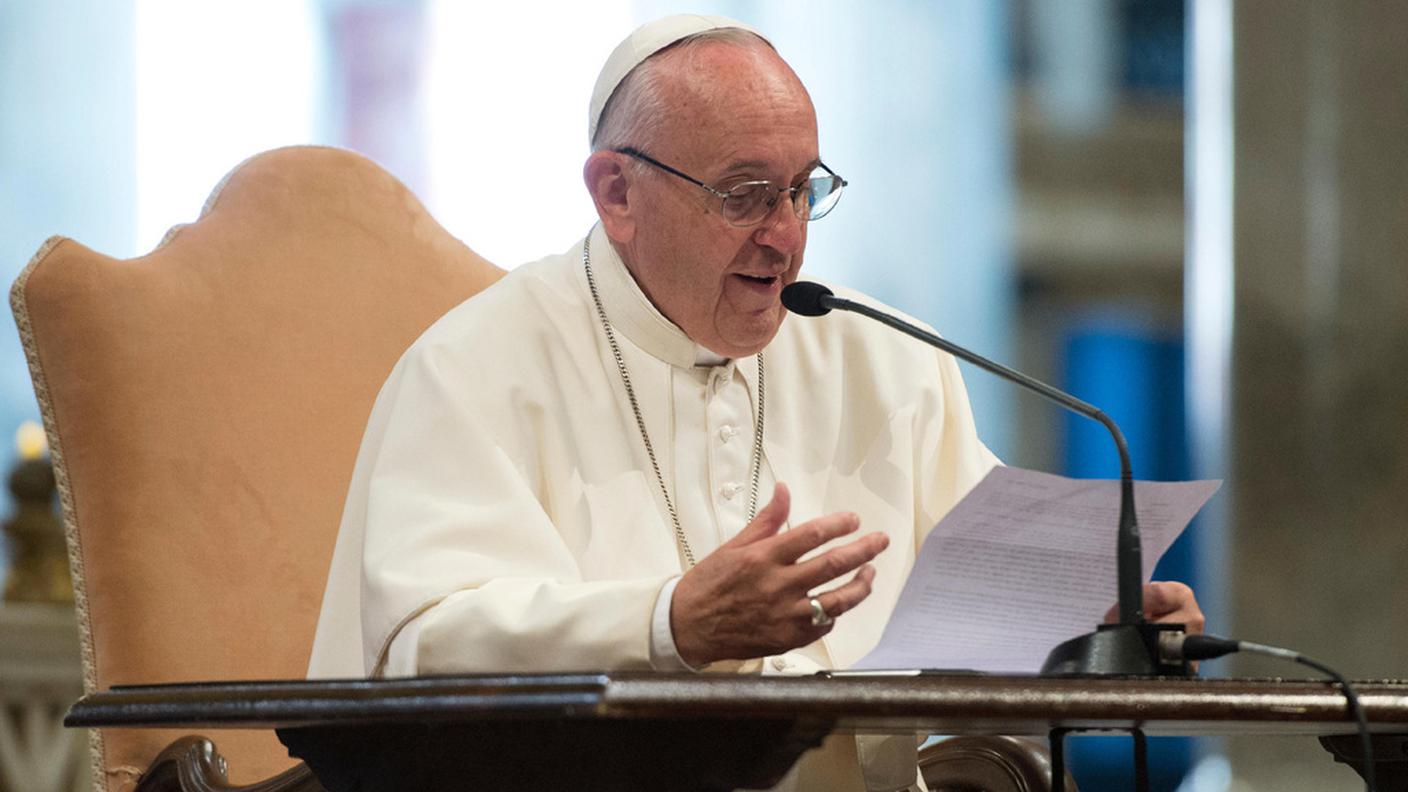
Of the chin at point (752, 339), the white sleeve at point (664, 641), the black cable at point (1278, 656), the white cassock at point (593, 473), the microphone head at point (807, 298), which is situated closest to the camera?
the black cable at point (1278, 656)

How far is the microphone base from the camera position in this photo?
1.71 metres

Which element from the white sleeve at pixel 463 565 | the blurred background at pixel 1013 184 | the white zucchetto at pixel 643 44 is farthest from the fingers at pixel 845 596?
the blurred background at pixel 1013 184

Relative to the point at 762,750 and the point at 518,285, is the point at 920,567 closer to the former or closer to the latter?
the point at 762,750

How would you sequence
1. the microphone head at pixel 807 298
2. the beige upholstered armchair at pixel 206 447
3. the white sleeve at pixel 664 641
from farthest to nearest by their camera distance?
the beige upholstered armchair at pixel 206 447 → the microphone head at pixel 807 298 → the white sleeve at pixel 664 641

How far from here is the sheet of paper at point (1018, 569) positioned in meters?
1.75

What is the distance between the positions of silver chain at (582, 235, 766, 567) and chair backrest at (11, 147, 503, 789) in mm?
347

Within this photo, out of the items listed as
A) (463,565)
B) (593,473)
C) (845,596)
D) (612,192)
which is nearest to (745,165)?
(612,192)

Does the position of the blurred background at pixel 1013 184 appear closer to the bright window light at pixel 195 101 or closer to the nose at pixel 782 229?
the bright window light at pixel 195 101

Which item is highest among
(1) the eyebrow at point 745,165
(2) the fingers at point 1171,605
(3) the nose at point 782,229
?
(1) the eyebrow at point 745,165

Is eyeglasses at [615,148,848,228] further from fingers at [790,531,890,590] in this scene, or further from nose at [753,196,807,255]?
fingers at [790,531,890,590]

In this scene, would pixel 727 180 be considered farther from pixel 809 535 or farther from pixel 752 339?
pixel 809 535

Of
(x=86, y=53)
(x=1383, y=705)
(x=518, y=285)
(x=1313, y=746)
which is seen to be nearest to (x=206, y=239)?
(x=518, y=285)

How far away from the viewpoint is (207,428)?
2514 millimetres

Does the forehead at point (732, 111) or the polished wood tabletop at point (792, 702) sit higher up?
the forehead at point (732, 111)
